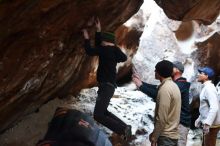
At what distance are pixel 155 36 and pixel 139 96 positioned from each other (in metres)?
3.39

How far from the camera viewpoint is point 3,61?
4.00 m

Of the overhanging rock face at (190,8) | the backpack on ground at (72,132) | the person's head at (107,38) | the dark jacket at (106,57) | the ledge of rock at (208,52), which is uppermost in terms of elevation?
the overhanging rock face at (190,8)

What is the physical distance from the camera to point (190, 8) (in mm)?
5629

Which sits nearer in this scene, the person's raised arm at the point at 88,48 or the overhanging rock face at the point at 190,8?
the person's raised arm at the point at 88,48

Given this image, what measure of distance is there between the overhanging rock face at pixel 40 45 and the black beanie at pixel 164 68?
48.9 inches

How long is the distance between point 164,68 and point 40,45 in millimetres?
1640

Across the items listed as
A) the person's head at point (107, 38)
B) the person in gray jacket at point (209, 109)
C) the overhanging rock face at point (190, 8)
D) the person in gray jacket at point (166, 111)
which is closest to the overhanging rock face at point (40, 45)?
the person's head at point (107, 38)

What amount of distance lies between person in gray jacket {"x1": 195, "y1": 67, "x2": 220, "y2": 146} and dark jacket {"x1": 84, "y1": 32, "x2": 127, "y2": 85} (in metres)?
1.72

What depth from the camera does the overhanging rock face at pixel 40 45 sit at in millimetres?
3711

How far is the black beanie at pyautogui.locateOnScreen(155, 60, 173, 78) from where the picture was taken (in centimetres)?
Answer: 461

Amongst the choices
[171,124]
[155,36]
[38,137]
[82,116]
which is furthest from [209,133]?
[155,36]

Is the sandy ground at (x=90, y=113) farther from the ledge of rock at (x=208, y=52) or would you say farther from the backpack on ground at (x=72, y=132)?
the ledge of rock at (x=208, y=52)

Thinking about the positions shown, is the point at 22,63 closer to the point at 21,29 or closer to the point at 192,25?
the point at 21,29

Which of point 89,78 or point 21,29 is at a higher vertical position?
point 21,29
